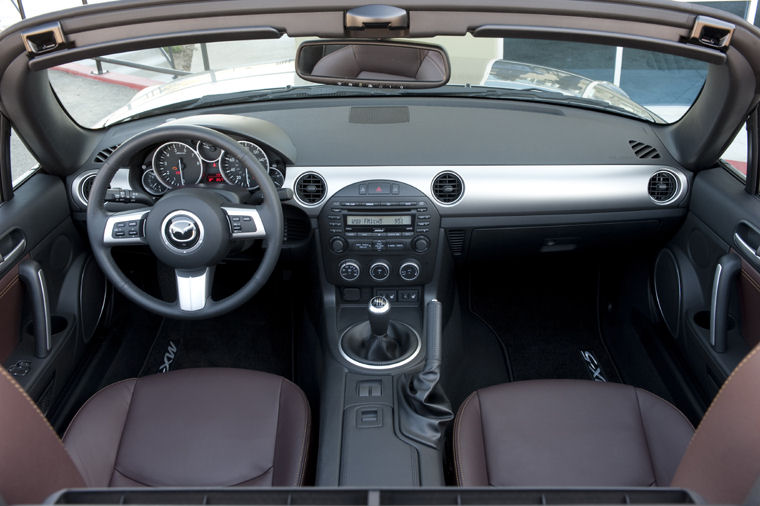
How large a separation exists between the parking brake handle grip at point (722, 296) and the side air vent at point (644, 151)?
502 mm

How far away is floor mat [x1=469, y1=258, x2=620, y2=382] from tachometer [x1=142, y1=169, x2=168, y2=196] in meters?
1.56

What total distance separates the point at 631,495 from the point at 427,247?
5.69 feet

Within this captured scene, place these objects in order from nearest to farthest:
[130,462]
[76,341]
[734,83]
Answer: [734,83]
[130,462]
[76,341]

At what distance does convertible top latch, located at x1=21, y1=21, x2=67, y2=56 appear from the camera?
1348 mm

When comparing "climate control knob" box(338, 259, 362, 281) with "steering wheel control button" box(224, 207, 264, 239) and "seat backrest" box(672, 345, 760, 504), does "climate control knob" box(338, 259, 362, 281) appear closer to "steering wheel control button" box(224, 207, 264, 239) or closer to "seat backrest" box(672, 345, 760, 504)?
"steering wheel control button" box(224, 207, 264, 239)

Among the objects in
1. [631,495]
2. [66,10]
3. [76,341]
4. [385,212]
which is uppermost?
[66,10]

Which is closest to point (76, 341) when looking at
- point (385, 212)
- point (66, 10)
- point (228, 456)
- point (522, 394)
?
point (228, 456)

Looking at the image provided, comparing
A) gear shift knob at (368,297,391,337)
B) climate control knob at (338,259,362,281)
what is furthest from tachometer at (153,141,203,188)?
gear shift knob at (368,297,391,337)

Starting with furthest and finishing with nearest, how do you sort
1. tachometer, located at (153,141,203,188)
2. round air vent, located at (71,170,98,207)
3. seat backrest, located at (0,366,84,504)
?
round air vent, located at (71,170,98,207)
tachometer, located at (153,141,203,188)
seat backrest, located at (0,366,84,504)

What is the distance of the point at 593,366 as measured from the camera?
2.94 meters

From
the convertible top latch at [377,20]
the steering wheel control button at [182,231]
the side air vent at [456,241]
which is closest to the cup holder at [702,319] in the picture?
the side air vent at [456,241]

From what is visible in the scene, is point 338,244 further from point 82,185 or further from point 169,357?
point 169,357

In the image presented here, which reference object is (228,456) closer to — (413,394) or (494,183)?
(413,394)

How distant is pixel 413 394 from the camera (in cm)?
204
